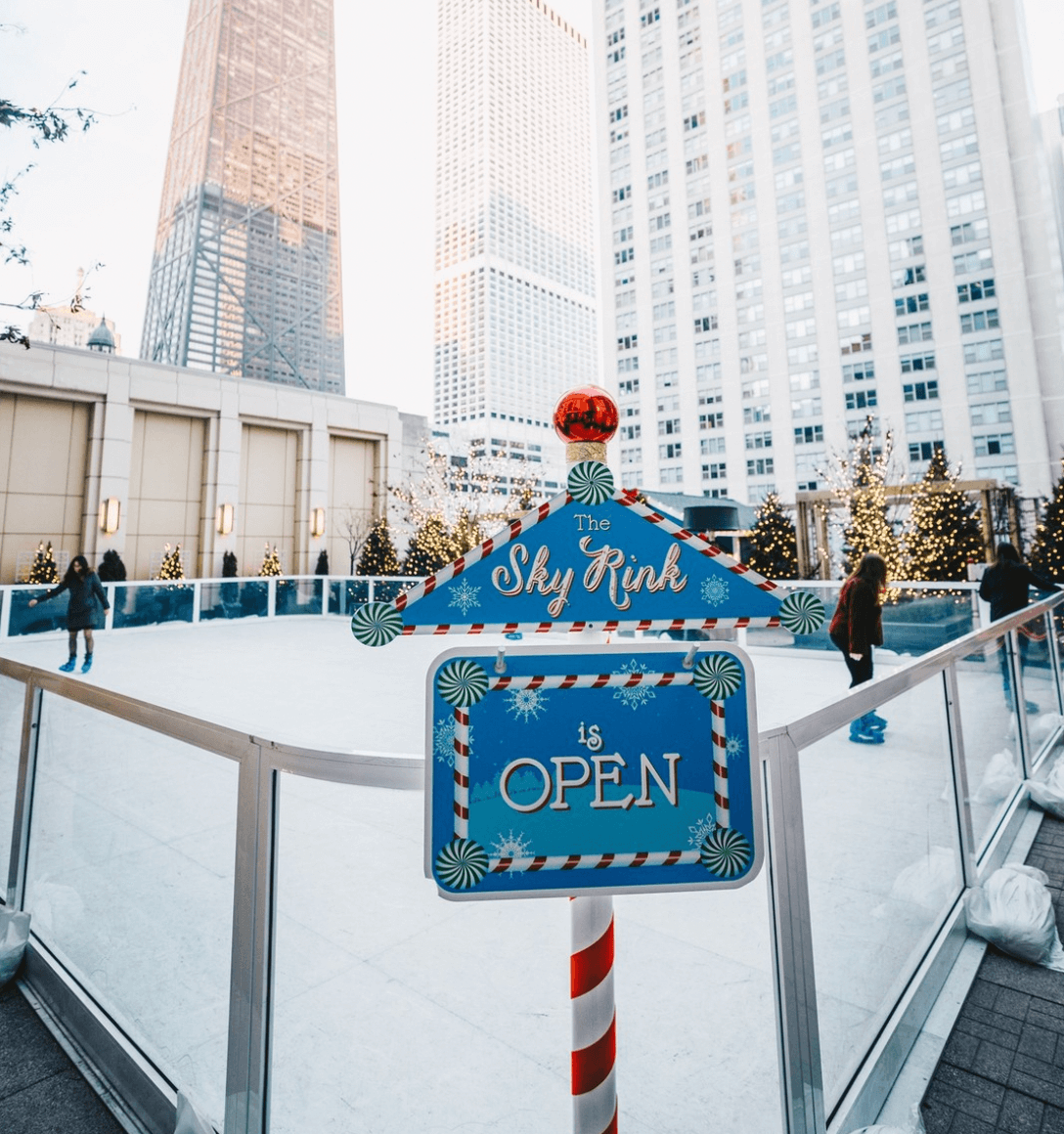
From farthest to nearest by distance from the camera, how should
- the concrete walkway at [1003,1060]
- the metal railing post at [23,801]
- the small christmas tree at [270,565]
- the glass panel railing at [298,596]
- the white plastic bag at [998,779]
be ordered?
the small christmas tree at [270,565], the glass panel railing at [298,596], the white plastic bag at [998,779], the metal railing post at [23,801], the concrete walkway at [1003,1060]

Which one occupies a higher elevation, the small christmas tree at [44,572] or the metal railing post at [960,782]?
the small christmas tree at [44,572]

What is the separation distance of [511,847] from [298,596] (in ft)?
56.2

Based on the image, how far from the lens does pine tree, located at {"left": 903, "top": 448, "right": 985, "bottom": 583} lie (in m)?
14.2

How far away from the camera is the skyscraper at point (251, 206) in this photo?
150 ft

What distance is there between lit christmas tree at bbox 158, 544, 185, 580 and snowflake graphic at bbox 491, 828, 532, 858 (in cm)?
2145

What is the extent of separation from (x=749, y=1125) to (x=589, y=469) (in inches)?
72.5

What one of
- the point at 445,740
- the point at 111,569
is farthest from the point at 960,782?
the point at 111,569

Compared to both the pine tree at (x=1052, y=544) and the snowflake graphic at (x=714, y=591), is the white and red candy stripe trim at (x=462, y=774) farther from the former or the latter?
the pine tree at (x=1052, y=544)

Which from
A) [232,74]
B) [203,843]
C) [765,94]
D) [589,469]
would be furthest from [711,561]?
[765,94]

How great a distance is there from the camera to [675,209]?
5781cm

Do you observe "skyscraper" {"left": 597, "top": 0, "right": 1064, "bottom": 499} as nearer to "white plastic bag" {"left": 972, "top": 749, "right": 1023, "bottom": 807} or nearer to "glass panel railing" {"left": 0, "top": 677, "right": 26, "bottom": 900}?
"white plastic bag" {"left": 972, "top": 749, "right": 1023, "bottom": 807}

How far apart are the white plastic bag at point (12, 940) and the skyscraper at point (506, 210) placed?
134m

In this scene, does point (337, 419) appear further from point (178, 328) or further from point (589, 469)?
point (178, 328)

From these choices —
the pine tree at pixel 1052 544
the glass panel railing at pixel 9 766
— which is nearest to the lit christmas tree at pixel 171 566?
the glass panel railing at pixel 9 766
